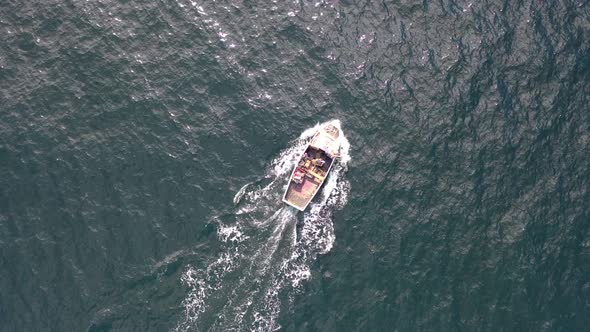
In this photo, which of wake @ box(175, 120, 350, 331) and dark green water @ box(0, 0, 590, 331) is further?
dark green water @ box(0, 0, 590, 331)

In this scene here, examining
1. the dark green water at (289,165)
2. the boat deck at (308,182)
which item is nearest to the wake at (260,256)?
the dark green water at (289,165)

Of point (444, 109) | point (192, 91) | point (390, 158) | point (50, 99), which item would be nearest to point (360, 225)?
point (390, 158)

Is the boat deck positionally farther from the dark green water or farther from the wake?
the dark green water

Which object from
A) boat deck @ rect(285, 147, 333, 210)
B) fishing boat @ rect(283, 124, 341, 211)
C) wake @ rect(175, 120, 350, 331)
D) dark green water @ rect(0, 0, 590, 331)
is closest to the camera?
wake @ rect(175, 120, 350, 331)

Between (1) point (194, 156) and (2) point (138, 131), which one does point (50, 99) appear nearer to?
(2) point (138, 131)

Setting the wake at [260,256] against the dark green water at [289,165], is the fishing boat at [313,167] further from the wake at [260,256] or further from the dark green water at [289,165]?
the dark green water at [289,165]

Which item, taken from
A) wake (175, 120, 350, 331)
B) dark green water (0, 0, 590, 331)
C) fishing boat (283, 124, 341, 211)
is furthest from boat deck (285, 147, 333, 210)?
dark green water (0, 0, 590, 331)

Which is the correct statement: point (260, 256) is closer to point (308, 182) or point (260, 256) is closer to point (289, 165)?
point (308, 182)
